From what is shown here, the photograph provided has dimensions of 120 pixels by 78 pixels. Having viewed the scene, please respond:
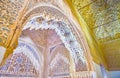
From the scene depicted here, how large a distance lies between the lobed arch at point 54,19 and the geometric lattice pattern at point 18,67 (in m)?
2.33

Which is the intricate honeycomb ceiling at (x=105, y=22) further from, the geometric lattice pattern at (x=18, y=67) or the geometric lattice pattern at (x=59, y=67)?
the geometric lattice pattern at (x=18, y=67)

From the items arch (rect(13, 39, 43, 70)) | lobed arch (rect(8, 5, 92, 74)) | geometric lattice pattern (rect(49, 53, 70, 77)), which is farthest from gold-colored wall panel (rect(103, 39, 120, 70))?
arch (rect(13, 39, 43, 70))

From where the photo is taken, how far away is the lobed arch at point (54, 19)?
6.13ft

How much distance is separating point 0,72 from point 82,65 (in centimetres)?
248

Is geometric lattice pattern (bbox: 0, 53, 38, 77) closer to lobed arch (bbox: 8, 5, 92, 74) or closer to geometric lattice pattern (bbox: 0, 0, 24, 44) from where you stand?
lobed arch (bbox: 8, 5, 92, 74)

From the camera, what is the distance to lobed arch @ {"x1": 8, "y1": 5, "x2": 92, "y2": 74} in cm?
187

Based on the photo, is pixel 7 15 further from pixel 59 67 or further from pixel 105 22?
pixel 59 67

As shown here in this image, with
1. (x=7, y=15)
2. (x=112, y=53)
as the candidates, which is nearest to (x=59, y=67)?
(x=112, y=53)

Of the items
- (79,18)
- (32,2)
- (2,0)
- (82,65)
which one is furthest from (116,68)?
(2,0)

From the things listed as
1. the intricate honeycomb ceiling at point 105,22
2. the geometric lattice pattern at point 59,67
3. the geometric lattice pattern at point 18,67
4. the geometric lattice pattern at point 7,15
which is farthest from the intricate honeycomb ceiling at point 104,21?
the geometric lattice pattern at point 18,67

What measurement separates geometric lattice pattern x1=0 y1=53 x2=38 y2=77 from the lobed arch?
2.33 m

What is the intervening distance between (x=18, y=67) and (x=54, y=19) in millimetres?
2589

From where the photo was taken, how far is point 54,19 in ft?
8.45

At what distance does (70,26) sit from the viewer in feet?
9.26
